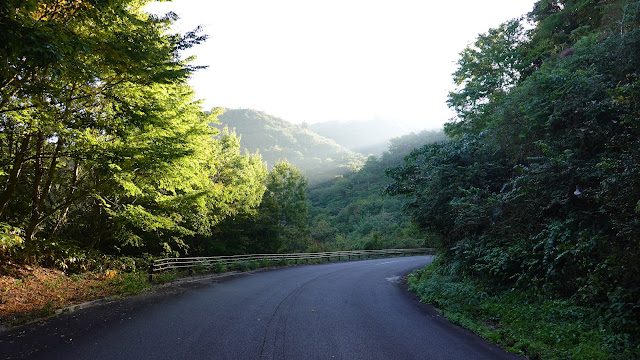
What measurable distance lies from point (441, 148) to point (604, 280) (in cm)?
905

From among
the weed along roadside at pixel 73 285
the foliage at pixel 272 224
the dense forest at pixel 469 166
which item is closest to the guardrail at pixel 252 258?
the weed along roadside at pixel 73 285

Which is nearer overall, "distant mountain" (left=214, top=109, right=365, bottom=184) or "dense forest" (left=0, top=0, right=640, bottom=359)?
"dense forest" (left=0, top=0, right=640, bottom=359)

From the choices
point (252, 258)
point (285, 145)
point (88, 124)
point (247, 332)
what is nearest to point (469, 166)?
point (247, 332)

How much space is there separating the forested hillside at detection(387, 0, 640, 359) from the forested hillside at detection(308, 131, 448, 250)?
44.5ft

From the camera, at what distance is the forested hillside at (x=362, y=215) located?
141ft

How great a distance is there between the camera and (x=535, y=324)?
21.5 feet

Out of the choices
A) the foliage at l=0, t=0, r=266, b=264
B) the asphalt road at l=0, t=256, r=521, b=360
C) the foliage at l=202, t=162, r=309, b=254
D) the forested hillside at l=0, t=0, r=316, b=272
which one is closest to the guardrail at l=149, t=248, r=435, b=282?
the forested hillside at l=0, t=0, r=316, b=272

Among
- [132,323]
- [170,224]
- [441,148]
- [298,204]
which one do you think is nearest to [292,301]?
[132,323]

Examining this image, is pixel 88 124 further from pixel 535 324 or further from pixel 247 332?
pixel 535 324

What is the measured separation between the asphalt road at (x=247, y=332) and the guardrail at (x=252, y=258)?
4.79 meters

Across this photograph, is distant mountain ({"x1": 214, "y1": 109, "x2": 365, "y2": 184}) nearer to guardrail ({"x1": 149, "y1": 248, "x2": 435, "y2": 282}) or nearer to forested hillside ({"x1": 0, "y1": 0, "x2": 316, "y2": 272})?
guardrail ({"x1": 149, "y1": 248, "x2": 435, "y2": 282})

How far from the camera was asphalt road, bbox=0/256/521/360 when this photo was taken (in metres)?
5.52

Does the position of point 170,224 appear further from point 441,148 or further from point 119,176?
point 441,148

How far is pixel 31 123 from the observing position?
798 cm
